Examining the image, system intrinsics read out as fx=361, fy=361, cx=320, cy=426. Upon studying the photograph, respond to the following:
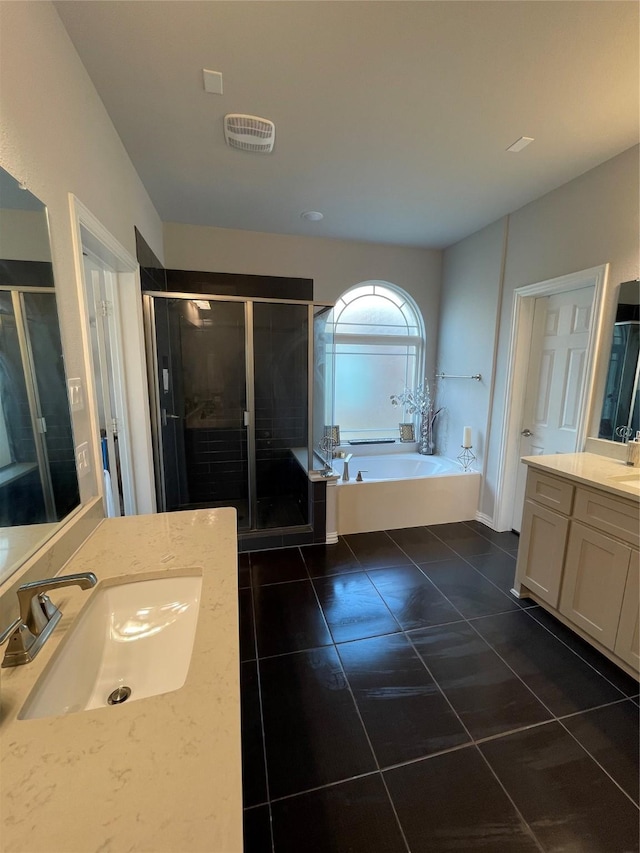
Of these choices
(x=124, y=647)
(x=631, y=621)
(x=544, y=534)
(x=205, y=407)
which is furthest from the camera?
(x=205, y=407)

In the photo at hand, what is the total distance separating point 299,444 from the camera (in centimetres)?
357

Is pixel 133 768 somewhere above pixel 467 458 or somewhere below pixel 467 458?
above

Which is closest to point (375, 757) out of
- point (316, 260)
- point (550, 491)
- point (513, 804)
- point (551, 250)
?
point (513, 804)

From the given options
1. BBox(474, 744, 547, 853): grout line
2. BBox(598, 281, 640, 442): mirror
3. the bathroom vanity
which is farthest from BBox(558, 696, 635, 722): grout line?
BBox(598, 281, 640, 442): mirror

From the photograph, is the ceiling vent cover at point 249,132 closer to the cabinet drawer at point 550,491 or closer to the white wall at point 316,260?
the white wall at point 316,260

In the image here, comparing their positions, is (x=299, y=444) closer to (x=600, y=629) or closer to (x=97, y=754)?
(x=600, y=629)

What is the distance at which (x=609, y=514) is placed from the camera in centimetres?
172

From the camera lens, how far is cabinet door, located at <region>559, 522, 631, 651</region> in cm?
169

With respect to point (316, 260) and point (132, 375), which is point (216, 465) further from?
point (316, 260)

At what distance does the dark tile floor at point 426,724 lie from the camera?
1.17m

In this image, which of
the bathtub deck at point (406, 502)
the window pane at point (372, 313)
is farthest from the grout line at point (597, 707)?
the window pane at point (372, 313)

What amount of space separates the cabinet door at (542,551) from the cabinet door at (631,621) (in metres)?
0.35

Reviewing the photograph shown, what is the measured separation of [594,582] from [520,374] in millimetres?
1706

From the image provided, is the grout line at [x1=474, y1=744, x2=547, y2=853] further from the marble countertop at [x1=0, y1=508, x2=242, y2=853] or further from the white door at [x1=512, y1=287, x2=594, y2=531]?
the white door at [x1=512, y1=287, x2=594, y2=531]
